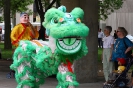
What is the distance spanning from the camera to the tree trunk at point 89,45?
44.0ft

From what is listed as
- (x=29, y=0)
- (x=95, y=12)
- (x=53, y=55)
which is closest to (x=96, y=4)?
(x=95, y=12)

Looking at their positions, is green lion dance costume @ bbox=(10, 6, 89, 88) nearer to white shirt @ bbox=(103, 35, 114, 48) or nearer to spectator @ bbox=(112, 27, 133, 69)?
spectator @ bbox=(112, 27, 133, 69)

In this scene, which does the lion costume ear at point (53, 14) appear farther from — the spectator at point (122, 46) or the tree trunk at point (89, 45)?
the tree trunk at point (89, 45)

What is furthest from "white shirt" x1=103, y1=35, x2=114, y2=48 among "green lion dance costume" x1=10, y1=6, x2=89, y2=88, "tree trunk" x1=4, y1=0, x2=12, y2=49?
"tree trunk" x1=4, y1=0, x2=12, y2=49

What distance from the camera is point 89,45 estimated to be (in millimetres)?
13578

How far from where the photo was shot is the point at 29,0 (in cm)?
4041

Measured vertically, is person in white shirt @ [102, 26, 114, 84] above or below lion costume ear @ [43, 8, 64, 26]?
below

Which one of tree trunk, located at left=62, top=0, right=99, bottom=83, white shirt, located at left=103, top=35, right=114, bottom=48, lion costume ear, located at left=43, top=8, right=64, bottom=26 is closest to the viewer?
lion costume ear, located at left=43, top=8, right=64, bottom=26

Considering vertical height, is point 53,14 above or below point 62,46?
above

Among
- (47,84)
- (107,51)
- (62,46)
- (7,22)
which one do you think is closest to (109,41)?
(107,51)

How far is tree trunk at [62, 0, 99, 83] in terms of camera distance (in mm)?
13422

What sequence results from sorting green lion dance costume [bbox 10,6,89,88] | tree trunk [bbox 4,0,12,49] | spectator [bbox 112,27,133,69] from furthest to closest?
1. tree trunk [bbox 4,0,12,49]
2. spectator [bbox 112,27,133,69]
3. green lion dance costume [bbox 10,6,89,88]

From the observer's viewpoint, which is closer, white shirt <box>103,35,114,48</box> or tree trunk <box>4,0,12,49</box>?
white shirt <box>103,35,114,48</box>

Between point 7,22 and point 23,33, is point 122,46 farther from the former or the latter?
point 7,22
